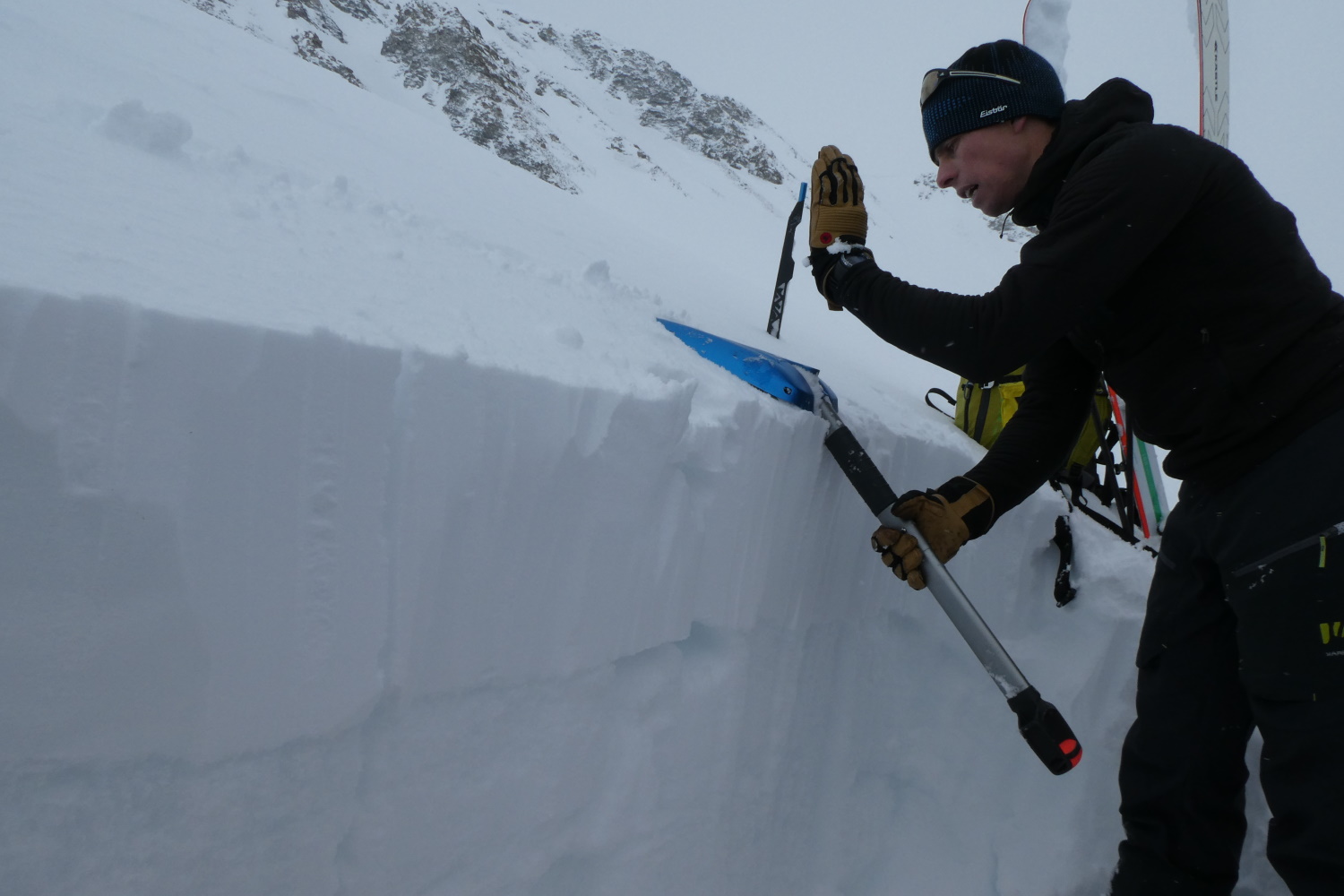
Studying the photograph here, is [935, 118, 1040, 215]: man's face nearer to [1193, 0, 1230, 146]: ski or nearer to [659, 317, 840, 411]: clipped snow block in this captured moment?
[659, 317, 840, 411]: clipped snow block

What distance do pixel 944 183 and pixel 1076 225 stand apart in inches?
15.3

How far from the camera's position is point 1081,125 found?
1.14 meters

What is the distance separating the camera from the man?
1.00 m

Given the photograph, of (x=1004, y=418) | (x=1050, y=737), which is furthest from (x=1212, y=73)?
(x=1050, y=737)


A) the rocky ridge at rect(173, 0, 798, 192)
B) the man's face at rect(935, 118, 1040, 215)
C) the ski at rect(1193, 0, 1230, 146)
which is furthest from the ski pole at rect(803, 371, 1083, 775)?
the rocky ridge at rect(173, 0, 798, 192)

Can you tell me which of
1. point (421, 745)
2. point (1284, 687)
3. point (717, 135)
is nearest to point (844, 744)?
point (1284, 687)

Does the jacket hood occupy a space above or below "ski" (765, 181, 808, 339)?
above

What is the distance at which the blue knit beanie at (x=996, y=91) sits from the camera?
1.22 m

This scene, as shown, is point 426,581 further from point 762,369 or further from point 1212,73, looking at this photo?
point 1212,73

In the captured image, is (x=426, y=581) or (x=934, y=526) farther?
(x=934, y=526)

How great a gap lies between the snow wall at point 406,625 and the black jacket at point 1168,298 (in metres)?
0.43

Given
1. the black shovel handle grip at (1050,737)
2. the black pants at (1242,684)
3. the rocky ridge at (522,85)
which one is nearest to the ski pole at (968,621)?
the black shovel handle grip at (1050,737)

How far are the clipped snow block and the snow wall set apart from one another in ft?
0.19

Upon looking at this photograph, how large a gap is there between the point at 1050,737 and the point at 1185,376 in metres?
0.60
